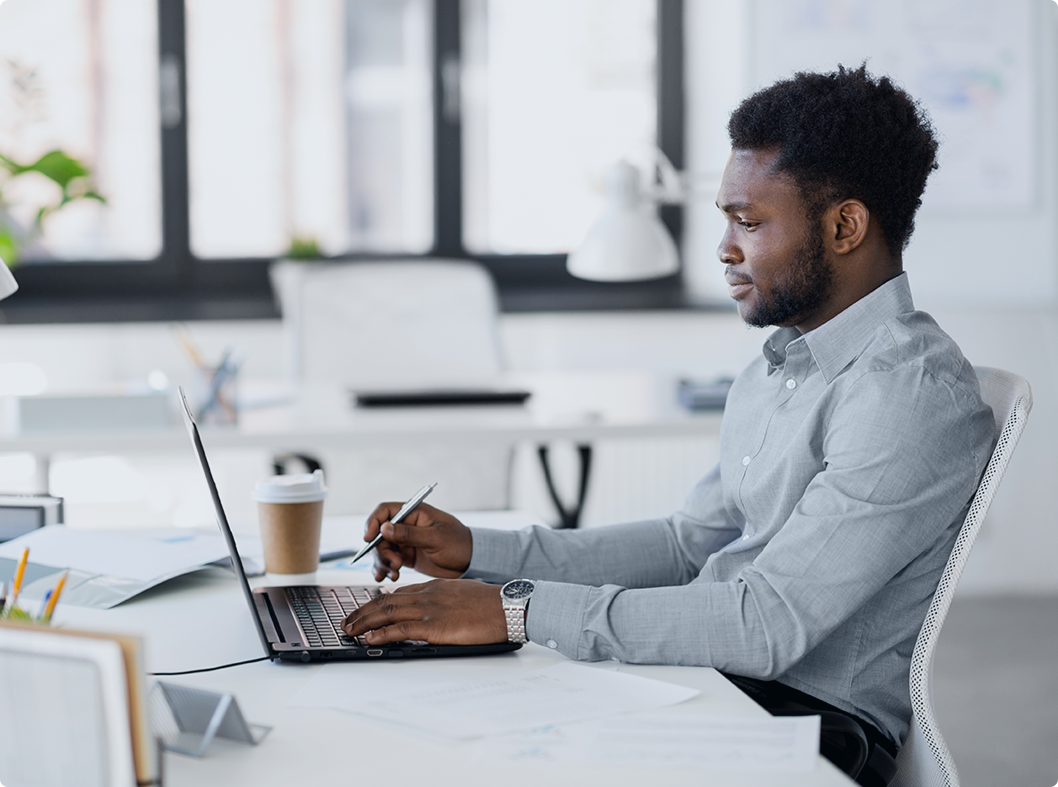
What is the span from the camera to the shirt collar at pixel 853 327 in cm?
127

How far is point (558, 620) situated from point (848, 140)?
1.91ft

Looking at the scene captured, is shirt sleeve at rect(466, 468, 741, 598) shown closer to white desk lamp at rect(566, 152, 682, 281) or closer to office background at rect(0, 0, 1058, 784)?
white desk lamp at rect(566, 152, 682, 281)

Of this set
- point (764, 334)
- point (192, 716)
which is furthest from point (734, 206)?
point (764, 334)

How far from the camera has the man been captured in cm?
112

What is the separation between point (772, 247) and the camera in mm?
1296

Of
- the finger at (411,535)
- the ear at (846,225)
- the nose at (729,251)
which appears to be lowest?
the finger at (411,535)

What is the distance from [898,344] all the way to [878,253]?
0.44ft

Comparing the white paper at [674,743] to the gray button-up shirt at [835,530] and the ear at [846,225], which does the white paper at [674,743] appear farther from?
the ear at [846,225]

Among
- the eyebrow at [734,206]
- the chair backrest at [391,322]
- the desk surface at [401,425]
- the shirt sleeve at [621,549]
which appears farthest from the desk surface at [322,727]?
the chair backrest at [391,322]

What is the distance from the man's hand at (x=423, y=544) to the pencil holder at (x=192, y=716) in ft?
1.57

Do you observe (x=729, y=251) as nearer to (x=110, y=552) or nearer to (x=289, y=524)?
(x=289, y=524)

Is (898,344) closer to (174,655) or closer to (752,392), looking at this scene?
(752,392)

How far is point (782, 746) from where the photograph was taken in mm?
922

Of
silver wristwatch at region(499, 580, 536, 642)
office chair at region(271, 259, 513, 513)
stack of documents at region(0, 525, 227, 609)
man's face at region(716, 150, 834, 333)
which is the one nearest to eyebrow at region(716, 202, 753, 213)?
man's face at region(716, 150, 834, 333)
